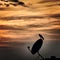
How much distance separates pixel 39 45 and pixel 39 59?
82.2 inches

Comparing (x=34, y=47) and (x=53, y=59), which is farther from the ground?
(x=34, y=47)

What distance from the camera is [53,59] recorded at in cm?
Answer: 3978

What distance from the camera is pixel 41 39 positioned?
37.2 metres

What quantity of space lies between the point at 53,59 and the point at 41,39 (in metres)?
4.50

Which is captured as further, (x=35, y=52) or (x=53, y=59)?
(x=53, y=59)

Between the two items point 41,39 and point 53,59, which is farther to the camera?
point 53,59

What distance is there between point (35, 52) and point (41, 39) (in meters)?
2.04

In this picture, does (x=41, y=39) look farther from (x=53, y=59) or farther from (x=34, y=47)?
(x=53, y=59)

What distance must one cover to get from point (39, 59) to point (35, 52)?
1319 millimetres

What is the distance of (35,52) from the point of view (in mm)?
37000

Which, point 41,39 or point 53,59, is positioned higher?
point 41,39

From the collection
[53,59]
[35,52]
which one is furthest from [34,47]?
[53,59]

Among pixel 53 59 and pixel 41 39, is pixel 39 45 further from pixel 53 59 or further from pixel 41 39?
pixel 53 59

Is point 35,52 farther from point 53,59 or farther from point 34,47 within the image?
point 53,59
